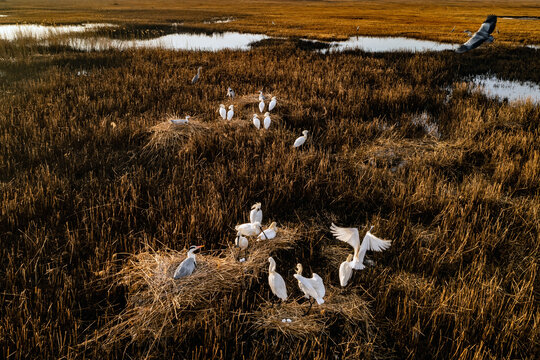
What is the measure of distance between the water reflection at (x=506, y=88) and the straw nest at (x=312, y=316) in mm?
9397

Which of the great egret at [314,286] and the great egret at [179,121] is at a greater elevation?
the great egret at [179,121]

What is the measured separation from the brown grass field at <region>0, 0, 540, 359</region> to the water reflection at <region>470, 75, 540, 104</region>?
228cm

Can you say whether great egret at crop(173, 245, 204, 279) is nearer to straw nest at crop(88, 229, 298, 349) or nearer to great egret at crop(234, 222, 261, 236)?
straw nest at crop(88, 229, 298, 349)

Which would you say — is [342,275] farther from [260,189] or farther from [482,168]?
[482,168]

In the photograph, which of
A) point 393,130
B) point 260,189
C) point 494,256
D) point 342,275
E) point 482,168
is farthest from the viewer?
point 393,130

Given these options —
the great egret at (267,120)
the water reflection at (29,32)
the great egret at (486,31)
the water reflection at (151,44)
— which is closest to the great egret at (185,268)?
the great egret at (267,120)

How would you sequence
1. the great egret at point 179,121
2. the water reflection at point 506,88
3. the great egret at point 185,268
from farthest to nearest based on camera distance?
1. the water reflection at point 506,88
2. the great egret at point 179,121
3. the great egret at point 185,268

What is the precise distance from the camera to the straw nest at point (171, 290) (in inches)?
88.8

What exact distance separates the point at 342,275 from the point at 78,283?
7.18ft

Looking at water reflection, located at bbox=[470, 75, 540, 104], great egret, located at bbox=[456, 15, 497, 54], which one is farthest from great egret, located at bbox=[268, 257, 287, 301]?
great egret, located at bbox=[456, 15, 497, 54]

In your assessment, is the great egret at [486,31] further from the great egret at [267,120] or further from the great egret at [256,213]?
the great egret at [256,213]

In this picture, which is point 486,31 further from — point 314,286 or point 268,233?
point 314,286

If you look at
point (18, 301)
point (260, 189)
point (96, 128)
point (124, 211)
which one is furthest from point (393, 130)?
point (18, 301)

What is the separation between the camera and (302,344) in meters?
2.29
